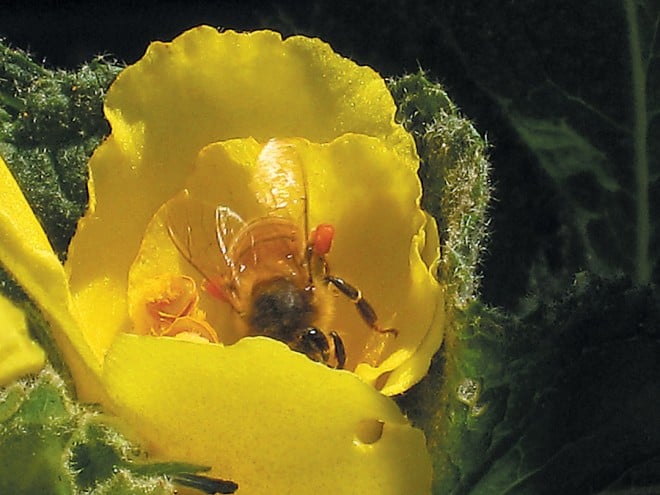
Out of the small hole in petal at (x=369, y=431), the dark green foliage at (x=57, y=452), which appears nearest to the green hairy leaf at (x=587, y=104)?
the small hole in petal at (x=369, y=431)

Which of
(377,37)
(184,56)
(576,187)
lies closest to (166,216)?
(184,56)

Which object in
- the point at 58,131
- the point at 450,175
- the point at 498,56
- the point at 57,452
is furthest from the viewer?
the point at 498,56

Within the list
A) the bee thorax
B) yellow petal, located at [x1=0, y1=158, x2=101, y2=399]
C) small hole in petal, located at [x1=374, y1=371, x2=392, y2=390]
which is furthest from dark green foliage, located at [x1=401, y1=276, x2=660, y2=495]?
yellow petal, located at [x1=0, y1=158, x2=101, y2=399]

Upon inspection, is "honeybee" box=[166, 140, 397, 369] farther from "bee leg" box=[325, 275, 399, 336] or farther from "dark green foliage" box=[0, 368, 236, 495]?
"dark green foliage" box=[0, 368, 236, 495]

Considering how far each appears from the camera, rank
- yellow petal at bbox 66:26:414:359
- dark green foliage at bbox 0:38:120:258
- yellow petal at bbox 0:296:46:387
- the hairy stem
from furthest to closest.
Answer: the hairy stem
dark green foliage at bbox 0:38:120:258
yellow petal at bbox 66:26:414:359
yellow petal at bbox 0:296:46:387

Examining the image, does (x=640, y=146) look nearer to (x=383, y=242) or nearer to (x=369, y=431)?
(x=383, y=242)

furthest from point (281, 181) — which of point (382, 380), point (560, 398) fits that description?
point (560, 398)

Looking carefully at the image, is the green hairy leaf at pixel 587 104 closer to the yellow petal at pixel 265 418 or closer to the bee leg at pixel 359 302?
the bee leg at pixel 359 302

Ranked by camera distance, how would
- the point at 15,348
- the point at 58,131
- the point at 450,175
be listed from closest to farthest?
the point at 15,348 → the point at 450,175 → the point at 58,131
